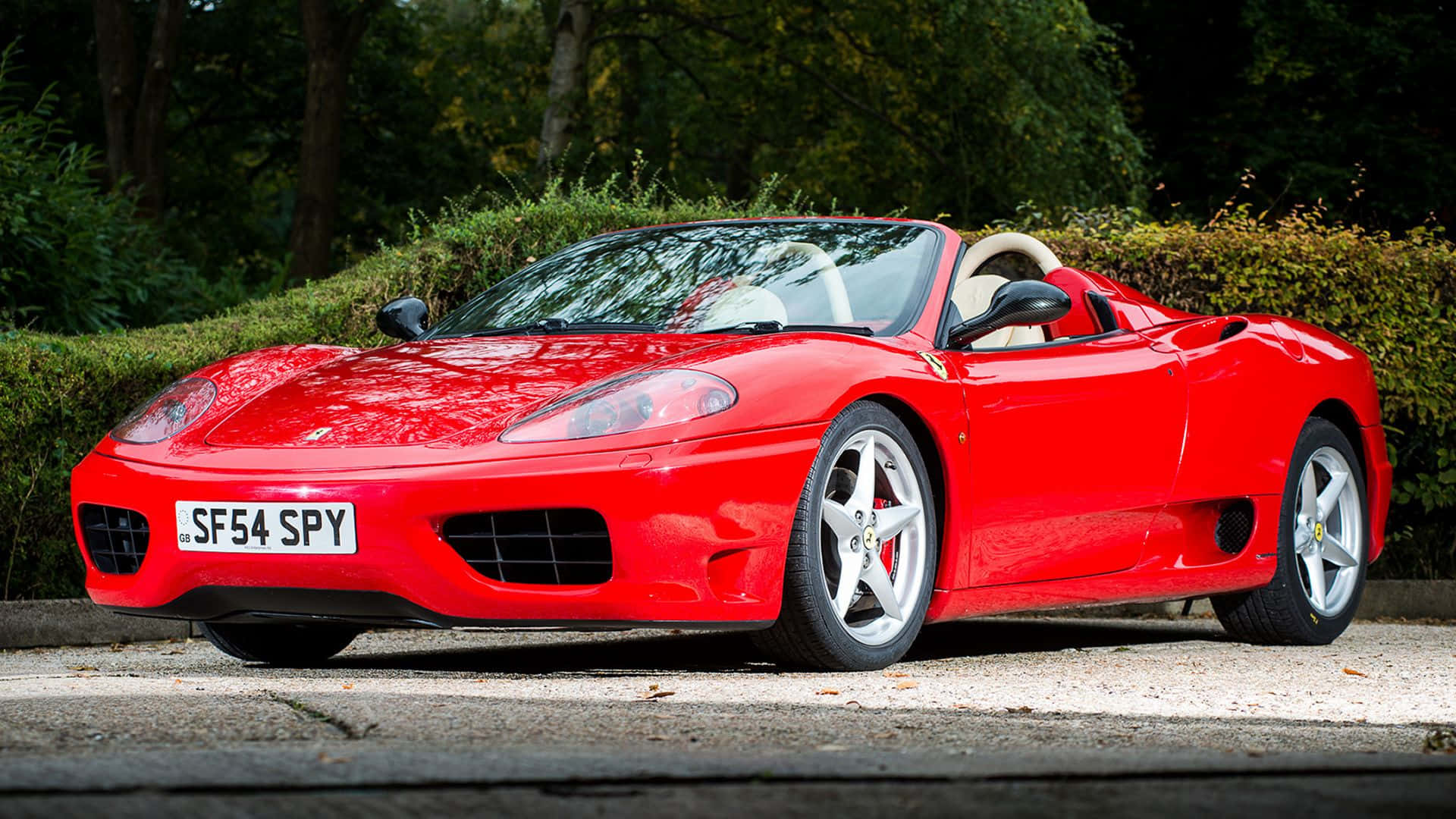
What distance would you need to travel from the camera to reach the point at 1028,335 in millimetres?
6184

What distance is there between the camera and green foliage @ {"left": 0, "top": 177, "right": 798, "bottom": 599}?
6562mm

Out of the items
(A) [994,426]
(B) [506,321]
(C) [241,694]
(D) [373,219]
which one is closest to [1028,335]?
(A) [994,426]

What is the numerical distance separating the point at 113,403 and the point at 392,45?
2328 centimetres

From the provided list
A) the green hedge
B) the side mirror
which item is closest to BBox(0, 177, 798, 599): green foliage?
the green hedge

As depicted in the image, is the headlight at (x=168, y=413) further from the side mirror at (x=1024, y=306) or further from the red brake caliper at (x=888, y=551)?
the side mirror at (x=1024, y=306)

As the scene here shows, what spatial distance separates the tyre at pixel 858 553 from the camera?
4523 millimetres

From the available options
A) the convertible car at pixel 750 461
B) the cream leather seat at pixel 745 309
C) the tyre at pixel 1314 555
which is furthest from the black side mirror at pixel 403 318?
the tyre at pixel 1314 555

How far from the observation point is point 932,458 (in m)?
4.99

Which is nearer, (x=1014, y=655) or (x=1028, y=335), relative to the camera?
(x=1014, y=655)

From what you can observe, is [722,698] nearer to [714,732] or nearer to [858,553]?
[714,732]

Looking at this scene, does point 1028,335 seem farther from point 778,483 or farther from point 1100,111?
point 1100,111

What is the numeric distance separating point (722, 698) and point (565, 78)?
1736 centimetres

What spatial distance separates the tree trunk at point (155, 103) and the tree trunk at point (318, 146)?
155cm

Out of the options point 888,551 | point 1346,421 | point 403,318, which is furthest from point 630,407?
point 1346,421
